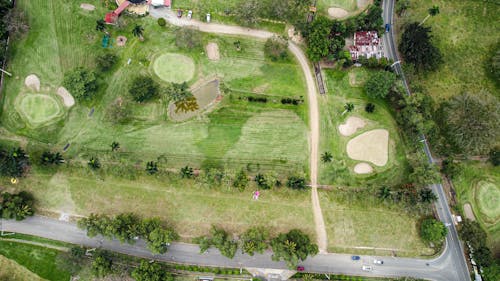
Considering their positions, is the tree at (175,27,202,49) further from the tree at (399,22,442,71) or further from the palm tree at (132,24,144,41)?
the tree at (399,22,442,71)

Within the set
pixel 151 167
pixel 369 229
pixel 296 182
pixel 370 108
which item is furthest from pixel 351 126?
pixel 151 167

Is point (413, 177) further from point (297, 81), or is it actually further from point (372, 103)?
point (297, 81)

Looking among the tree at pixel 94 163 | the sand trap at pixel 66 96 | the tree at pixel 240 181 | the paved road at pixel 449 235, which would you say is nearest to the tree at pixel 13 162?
the sand trap at pixel 66 96

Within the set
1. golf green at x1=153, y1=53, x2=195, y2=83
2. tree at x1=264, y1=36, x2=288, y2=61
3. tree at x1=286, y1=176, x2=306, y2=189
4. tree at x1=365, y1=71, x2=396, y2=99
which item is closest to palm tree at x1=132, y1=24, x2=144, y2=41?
golf green at x1=153, y1=53, x2=195, y2=83

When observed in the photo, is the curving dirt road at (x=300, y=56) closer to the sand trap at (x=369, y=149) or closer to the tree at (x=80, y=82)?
the sand trap at (x=369, y=149)

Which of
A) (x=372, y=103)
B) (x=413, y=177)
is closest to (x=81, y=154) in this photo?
(x=372, y=103)

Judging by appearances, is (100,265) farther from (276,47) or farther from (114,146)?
(276,47)
